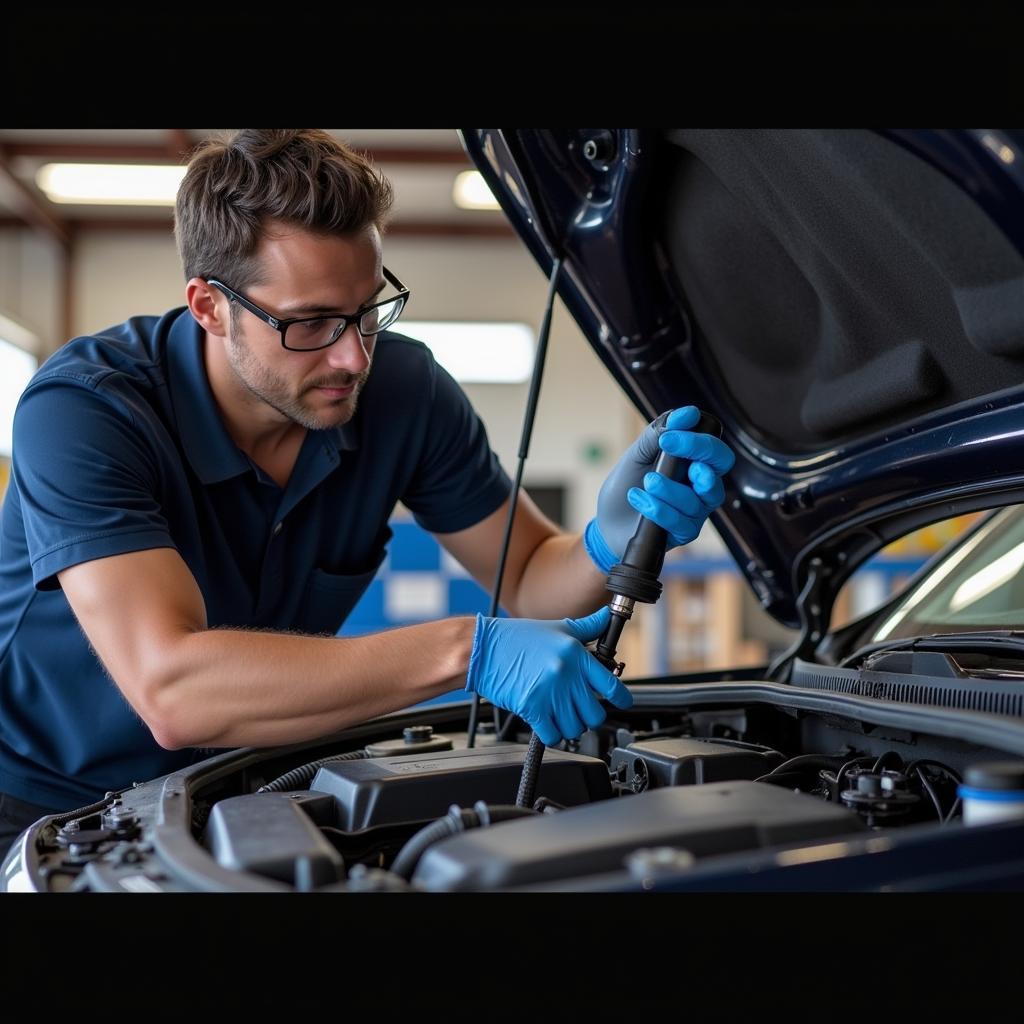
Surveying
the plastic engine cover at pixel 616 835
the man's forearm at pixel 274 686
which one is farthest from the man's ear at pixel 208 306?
the plastic engine cover at pixel 616 835

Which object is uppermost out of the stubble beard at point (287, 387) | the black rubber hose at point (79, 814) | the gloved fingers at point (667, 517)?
the stubble beard at point (287, 387)

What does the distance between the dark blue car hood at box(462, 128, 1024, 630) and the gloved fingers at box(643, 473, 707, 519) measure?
0.28 metres

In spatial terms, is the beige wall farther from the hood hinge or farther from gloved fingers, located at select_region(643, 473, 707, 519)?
gloved fingers, located at select_region(643, 473, 707, 519)

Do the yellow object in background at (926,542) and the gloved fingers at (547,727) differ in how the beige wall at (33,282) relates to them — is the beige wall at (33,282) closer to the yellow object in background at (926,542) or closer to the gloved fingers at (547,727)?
the yellow object in background at (926,542)

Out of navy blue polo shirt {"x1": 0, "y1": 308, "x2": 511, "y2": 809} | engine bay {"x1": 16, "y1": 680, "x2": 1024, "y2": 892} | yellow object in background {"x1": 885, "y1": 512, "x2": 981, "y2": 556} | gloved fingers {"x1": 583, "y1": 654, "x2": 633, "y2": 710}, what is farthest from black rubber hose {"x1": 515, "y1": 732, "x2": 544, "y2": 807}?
yellow object in background {"x1": 885, "y1": 512, "x2": 981, "y2": 556}

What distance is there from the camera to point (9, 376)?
6.87m

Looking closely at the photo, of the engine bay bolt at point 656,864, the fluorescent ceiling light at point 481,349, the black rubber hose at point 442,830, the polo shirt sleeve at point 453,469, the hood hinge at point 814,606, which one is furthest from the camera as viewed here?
the fluorescent ceiling light at point 481,349

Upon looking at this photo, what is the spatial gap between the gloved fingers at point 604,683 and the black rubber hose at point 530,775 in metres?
0.13

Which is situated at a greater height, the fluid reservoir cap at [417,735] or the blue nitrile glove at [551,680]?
the blue nitrile glove at [551,680]

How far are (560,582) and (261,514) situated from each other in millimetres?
478

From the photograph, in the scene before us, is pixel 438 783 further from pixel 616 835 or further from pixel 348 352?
pixel 348 352

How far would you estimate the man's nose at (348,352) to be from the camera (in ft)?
4.87

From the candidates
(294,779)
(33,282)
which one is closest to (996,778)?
(294,779)

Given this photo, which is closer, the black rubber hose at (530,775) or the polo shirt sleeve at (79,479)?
the black rubber hose at (530,775)
